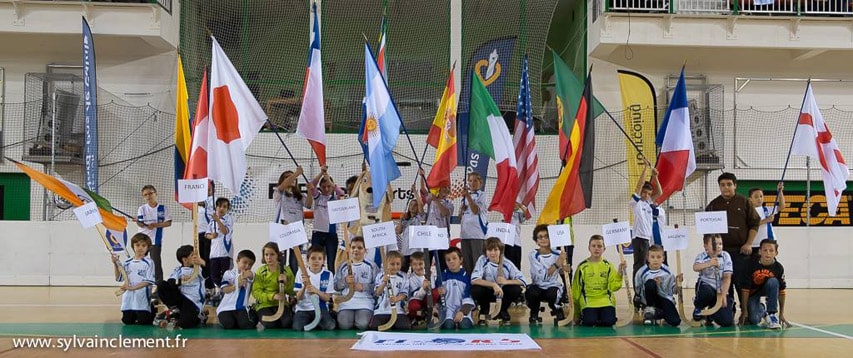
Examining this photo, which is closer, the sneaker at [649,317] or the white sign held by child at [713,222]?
the white sign held by child at [713,222]

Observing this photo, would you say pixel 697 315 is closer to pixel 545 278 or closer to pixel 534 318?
pixel 545 278

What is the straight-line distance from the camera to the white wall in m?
14.8

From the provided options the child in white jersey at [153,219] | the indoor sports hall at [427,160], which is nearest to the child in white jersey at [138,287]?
the indoor sports hall at [427,160]

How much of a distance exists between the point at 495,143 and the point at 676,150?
2501mm

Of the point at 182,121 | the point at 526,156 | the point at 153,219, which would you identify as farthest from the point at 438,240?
the point at 153,219

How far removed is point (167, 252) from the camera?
15.0 m

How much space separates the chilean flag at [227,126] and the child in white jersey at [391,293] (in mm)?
2006

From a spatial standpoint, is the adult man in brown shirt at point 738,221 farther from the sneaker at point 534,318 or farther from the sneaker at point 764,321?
the sneaker at point 534,318

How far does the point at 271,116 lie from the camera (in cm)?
1642

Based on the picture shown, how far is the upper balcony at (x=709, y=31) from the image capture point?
16453 millimetres

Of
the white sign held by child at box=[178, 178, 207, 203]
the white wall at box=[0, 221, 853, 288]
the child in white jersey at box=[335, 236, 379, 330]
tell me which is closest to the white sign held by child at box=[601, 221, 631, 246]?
the child in white jersey at box=[335, 236, 379, 330]

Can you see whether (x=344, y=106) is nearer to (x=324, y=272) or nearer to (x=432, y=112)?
(x=432, y=112)

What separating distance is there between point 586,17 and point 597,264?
9925 millimetres

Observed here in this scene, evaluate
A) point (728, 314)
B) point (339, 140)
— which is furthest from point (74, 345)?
point (339, 140)
